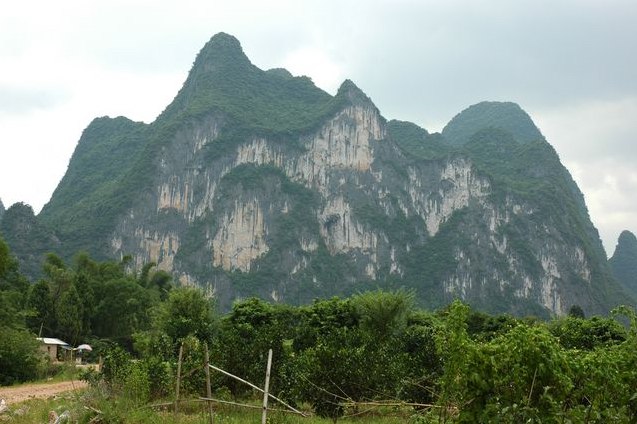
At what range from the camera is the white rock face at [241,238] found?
116 m

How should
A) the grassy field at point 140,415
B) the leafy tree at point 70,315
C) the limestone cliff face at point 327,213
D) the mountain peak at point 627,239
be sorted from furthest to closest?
the mountain peak at point 627,239 < the limestone cliff face at point 327,213 < the leafy tree at point 70,315 < the grassy field at point 140,415

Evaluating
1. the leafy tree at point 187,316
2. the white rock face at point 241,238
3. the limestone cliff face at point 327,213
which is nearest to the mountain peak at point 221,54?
the limestone cliff face at point 327,213

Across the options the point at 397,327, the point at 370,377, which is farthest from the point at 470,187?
the point at 370,377

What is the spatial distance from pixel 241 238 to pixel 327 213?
19.9m

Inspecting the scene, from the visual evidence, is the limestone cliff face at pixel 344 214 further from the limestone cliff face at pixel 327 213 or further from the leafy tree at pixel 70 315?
the leafy tree at pixel 70 315

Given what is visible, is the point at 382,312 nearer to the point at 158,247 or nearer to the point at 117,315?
the point at 117,315

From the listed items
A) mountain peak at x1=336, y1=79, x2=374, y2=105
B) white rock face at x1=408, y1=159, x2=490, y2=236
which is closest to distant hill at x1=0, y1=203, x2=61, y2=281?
mountain peak at x1=336, y1=79, x2=374, y2=105

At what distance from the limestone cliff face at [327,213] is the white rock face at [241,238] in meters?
0.27

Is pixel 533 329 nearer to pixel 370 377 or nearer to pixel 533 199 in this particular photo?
pixel 370 377

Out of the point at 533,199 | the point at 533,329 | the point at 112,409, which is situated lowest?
the point at 112,409

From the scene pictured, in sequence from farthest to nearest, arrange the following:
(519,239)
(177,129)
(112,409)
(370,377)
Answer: (519,239), (177,129), (370,377), (112,409)

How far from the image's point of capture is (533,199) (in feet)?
423

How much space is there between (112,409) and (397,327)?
16.7 metres

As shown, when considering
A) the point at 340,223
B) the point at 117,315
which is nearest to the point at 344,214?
the point at 340,223
